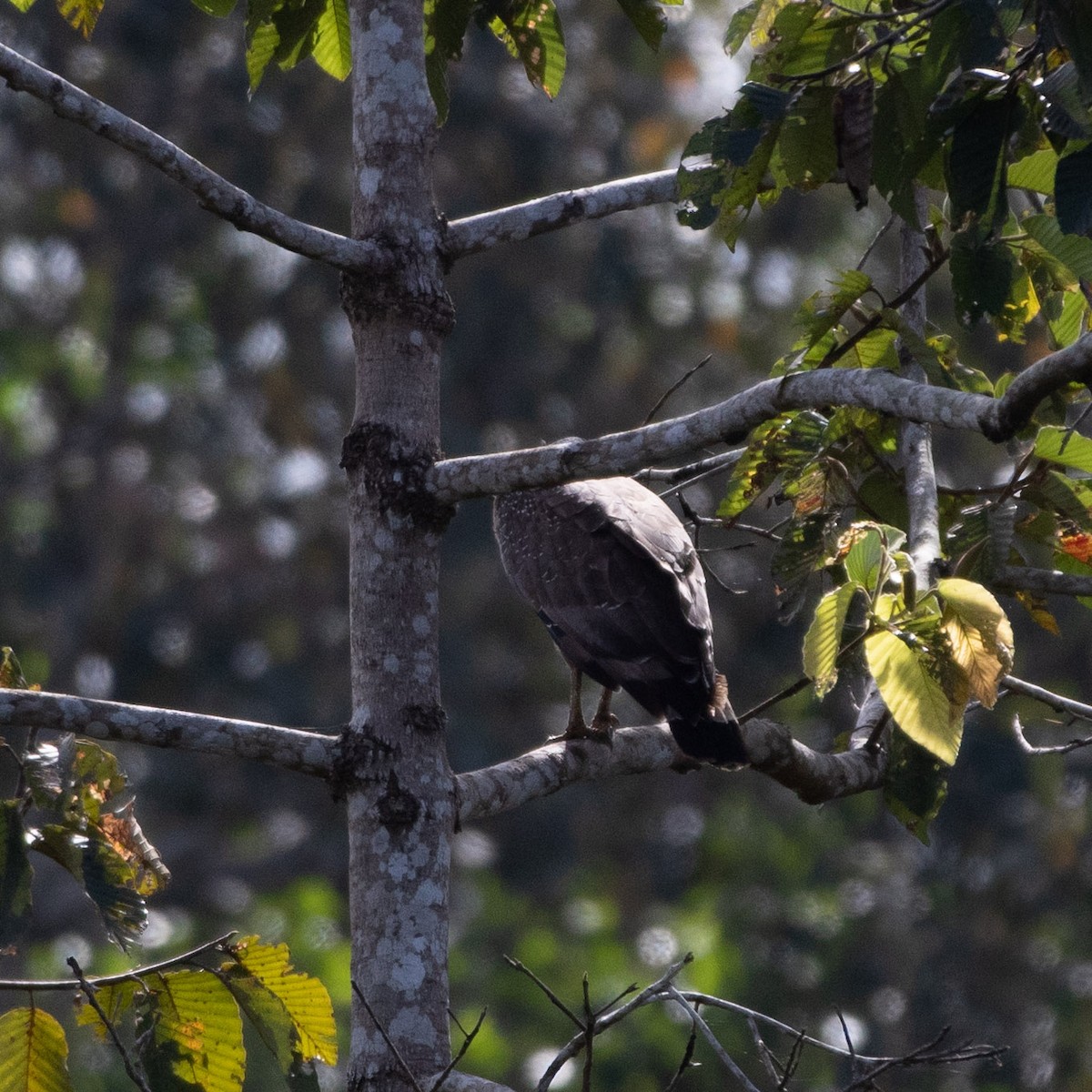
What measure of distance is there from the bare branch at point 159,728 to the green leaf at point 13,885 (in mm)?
185

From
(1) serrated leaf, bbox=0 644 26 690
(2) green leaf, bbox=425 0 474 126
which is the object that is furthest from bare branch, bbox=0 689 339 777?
(2) green leaf, bbox=425 0 474 126

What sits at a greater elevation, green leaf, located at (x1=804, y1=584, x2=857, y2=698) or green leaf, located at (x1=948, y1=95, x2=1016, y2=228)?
green leaf, located at (x1=948, y1=95, x2=1016, y2=228)

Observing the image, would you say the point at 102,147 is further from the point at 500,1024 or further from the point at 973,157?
the point at 973,157

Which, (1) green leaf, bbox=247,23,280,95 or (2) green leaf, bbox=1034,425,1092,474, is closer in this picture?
(2) green leaf, bbox=1034,425,1092,474

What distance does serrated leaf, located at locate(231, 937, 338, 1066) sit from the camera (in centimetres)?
269

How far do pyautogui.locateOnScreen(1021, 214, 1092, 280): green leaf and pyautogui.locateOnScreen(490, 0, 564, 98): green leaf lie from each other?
3.82 feet

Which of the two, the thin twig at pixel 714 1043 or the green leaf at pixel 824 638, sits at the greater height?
the green leaf at pixel 824 638

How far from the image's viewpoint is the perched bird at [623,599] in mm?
4121

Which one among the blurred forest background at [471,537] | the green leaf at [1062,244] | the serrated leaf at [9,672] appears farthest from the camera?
the blurred forest background at [471,537]

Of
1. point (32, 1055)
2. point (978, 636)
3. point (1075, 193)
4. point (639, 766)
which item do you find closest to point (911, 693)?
point (978, 636)

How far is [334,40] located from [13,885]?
2.15m

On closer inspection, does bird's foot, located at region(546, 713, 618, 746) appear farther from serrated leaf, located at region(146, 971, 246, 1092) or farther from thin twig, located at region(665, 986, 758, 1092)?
serrated leaf, located at region(146, 971, 246, 1092)

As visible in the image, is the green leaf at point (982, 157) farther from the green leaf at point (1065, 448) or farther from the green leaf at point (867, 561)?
the green leaf at point (867, 561)

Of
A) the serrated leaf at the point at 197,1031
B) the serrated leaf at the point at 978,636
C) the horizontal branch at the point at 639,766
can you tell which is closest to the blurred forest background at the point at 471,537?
the horizontal branch at the point at 639,766
